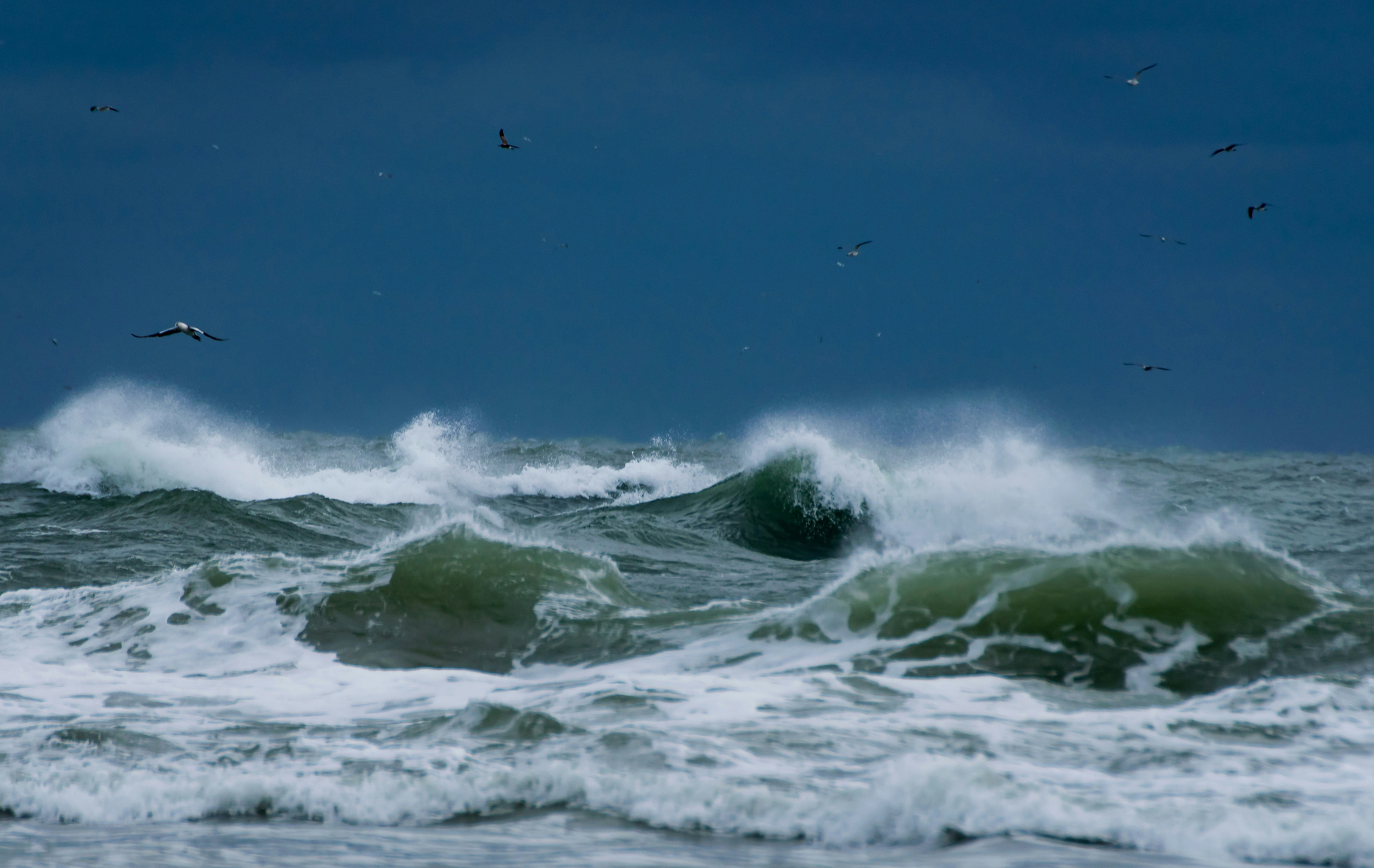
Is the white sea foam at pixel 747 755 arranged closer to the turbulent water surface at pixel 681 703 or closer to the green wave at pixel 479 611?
the turbulent water surface at pixel 681 703

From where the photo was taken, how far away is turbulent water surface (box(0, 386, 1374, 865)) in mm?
4215

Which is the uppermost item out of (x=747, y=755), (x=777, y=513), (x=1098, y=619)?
(x=777, y=513)

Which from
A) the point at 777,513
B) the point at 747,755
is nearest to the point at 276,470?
the point at 777,513

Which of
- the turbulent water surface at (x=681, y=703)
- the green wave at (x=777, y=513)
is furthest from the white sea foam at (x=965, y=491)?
the turbulent water surface at (x=681, y=703)

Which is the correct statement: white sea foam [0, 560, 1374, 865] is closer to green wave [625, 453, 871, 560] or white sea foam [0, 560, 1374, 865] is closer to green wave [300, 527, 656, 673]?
green wave [300, 527, 656, 673]

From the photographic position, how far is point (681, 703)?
230 inches

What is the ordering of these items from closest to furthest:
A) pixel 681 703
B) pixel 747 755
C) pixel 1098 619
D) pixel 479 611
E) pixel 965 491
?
pixel 747 755 → pixel 681 703 → pixel 1098 619 → pixel 479 611 → pixel 965 491

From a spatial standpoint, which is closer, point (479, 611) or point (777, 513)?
point (479, 611)

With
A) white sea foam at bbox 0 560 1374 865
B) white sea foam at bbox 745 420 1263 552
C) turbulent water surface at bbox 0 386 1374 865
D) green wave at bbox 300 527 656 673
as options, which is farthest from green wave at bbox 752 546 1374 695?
white sea foam at bbox 745 420 1263 552

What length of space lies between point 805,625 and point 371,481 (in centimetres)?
1762

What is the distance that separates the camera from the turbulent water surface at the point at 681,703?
421cm

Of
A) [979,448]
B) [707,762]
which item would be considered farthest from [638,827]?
[979,448]

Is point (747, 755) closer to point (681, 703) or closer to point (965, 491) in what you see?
point (681, 703)

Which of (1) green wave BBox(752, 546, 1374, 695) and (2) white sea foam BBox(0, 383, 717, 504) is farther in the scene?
(2) white sea foam BBox(0, 383, 717, 504)
